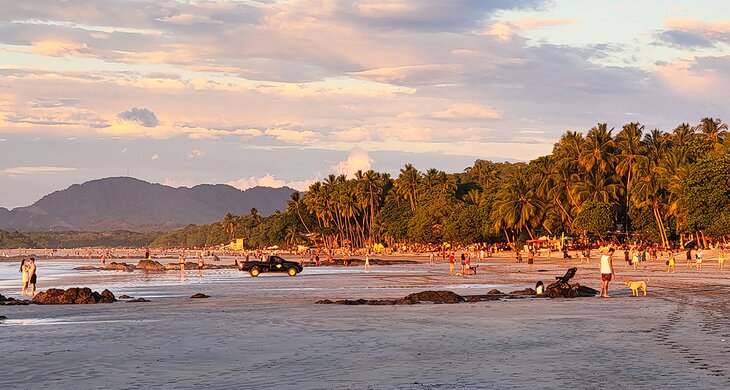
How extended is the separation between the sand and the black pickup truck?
32764mm

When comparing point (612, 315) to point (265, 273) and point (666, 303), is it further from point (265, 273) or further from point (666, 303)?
point (265, 273)

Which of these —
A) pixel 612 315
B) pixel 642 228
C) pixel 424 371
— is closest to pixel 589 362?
pixel 424 371

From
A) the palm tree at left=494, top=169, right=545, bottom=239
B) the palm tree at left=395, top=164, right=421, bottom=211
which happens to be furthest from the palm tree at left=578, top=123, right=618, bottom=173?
the palm tree at left=395, top=164, right=421, bottom=211

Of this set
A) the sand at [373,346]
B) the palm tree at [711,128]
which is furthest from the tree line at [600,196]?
the sand at [373,346]

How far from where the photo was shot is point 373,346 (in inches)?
695

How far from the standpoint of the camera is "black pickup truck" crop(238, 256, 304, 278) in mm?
61750

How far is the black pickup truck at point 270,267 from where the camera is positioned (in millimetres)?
61750

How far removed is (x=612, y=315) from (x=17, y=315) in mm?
16269

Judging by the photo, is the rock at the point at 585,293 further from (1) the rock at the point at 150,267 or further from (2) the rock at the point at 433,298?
(1) the rock at the point at 150,267

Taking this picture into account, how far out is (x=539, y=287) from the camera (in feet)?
107

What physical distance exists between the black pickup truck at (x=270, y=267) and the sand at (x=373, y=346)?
107 feet

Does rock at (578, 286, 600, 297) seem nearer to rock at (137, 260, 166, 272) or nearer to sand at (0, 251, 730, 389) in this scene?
sand at (0, 251, 730, 389)

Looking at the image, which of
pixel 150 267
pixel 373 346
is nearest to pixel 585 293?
pixel 373 346

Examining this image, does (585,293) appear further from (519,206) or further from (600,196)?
(519,206)
